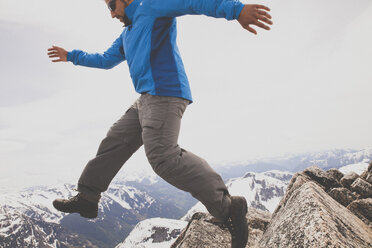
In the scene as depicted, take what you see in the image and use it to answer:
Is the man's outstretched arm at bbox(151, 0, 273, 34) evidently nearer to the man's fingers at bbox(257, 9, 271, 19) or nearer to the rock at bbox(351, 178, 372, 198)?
the man's fingers at bbox(257, 9, 271, 19)

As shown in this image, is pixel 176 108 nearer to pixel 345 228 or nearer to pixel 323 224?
pixel 323 224

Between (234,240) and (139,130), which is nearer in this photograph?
(234,240)

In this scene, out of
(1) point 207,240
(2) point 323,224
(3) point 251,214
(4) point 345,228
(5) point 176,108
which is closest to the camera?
(2) point 323,224

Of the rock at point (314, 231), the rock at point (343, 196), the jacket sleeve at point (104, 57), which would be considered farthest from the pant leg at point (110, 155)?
the rock at point (343, 196)

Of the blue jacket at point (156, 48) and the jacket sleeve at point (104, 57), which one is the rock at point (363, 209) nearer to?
the blue jacket at point (156, 48)

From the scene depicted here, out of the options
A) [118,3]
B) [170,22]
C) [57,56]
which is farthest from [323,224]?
[57,56]

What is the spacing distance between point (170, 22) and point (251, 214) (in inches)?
234

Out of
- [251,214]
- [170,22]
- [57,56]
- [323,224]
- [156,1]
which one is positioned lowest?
[251,214]

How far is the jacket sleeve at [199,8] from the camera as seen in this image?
290 centimetres

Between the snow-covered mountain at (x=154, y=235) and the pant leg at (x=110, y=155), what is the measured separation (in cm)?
15701

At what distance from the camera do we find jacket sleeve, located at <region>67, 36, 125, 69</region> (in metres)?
5.14

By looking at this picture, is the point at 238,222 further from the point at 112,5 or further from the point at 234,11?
the point at 112,5

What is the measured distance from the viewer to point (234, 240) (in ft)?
12.1

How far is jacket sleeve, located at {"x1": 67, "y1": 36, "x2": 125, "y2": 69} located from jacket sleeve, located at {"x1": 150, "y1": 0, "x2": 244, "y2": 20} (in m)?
1.86
